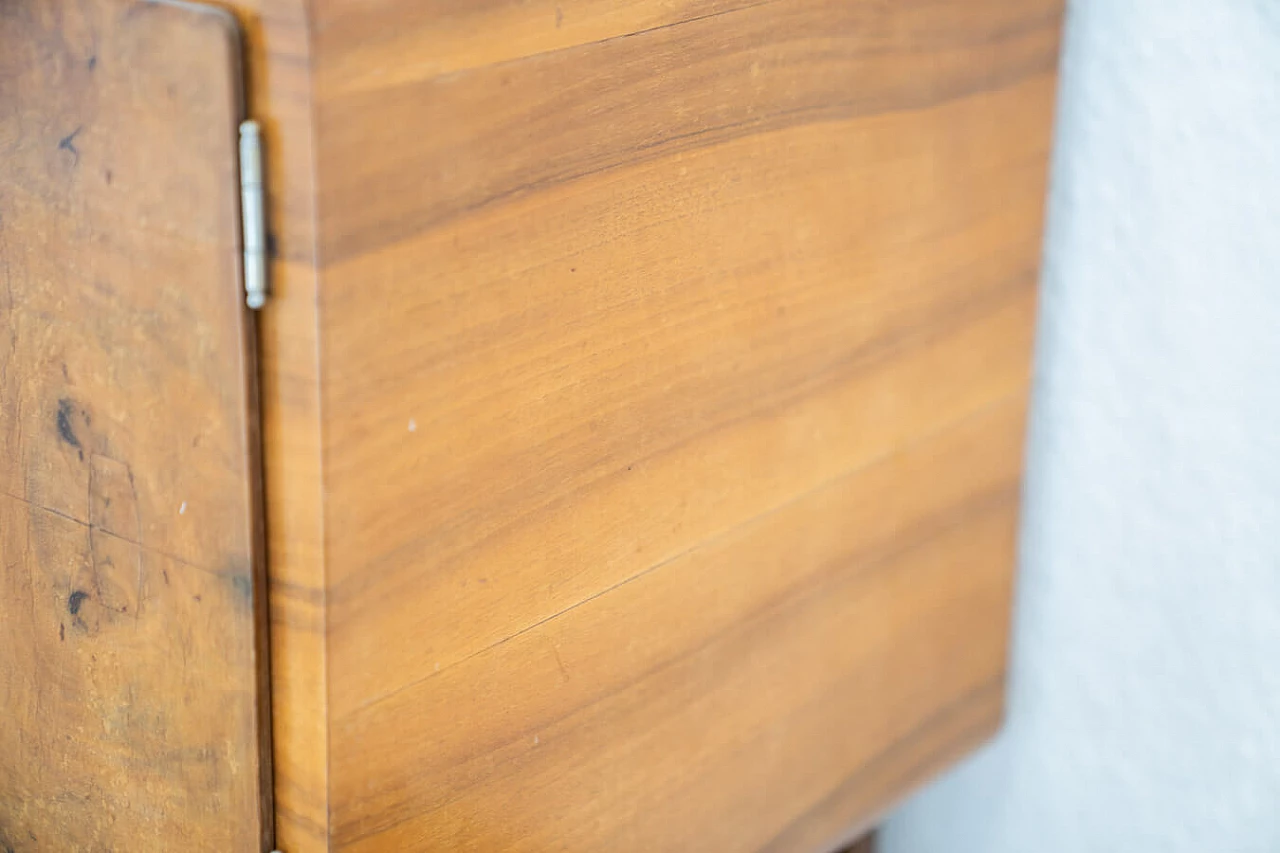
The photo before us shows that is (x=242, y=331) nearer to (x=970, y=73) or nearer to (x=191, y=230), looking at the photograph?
(x=191, y=230)

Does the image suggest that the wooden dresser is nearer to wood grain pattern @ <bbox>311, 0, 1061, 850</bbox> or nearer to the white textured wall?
wood grain pattern @ <bbox>311, 0, 1061, 850</bbox>

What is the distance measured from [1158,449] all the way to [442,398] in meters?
0.51

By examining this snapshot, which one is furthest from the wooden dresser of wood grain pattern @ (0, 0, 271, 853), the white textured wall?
the white textured wall

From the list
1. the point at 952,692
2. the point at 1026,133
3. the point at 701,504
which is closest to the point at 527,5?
the point at 701,504

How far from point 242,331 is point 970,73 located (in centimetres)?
41

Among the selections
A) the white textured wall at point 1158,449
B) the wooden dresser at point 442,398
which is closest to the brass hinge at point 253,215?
the wooden dresser at point 442,398

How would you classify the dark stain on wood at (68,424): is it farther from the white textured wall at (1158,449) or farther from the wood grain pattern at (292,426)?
the white textured wall at (1158,449)

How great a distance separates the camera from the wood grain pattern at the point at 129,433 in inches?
17.2

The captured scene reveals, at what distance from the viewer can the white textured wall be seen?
2.51 feet

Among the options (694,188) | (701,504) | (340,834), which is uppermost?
(694,188)

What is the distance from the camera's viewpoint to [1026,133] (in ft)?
2.47

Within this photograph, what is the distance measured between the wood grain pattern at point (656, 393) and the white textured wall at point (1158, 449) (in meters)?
0.05

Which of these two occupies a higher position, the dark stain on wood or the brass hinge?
the brass hinge

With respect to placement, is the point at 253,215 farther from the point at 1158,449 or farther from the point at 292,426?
the point at 1158,449
